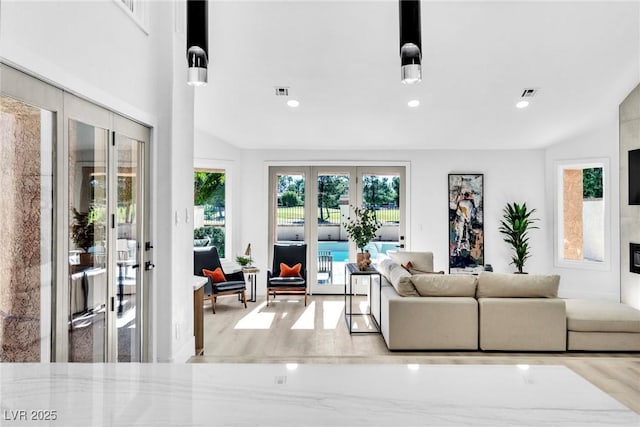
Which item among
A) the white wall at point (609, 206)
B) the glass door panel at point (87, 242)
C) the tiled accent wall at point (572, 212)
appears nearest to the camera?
the glass door panel at point (87, 242)

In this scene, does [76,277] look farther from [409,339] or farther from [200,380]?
[409,339]

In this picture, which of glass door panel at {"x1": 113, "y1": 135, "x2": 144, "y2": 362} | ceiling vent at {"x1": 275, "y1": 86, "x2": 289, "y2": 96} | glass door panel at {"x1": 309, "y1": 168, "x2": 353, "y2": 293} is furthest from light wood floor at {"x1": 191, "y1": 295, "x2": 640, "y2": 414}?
ceiling vent at {"x1": 275, "y1": 86, "x2": 289, "y2": 96}

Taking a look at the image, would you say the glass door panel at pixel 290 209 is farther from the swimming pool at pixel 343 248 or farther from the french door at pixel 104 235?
the french door at pixel 104 235

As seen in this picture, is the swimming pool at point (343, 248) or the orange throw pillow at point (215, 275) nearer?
the orange throw pillow at point (215, 275)

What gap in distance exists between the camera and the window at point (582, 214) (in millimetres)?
6301

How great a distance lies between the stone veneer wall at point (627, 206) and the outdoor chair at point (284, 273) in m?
4.39

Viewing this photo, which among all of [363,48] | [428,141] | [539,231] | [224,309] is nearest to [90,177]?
[363,48]

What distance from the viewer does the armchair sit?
584cm

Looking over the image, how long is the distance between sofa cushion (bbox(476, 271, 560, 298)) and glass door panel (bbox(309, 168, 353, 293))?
3.32m

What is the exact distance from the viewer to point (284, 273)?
256 inches

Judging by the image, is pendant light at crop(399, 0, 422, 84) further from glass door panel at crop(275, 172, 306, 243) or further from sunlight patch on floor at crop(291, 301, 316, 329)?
glass door panel at crop(275, 172, 306, 243)

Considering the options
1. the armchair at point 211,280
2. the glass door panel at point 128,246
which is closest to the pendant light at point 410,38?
the glass door panel at point 128,246

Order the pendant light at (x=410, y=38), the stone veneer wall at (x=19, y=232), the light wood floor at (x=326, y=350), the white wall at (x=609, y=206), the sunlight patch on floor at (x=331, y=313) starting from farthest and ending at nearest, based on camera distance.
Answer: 1. the white wall at (x=609, y=206)
2. the sunlight patch on floor at (x=331, y=313)
3. the light wood floor at (x=326, y=350)
4. the stone veneer wall at (x=19, y=232)
5. the pendant light at (x=410, y=38)

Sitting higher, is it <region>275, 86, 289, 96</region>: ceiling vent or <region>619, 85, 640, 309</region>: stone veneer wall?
<region>275, 86, 289, 96</region>: ceiling vent
